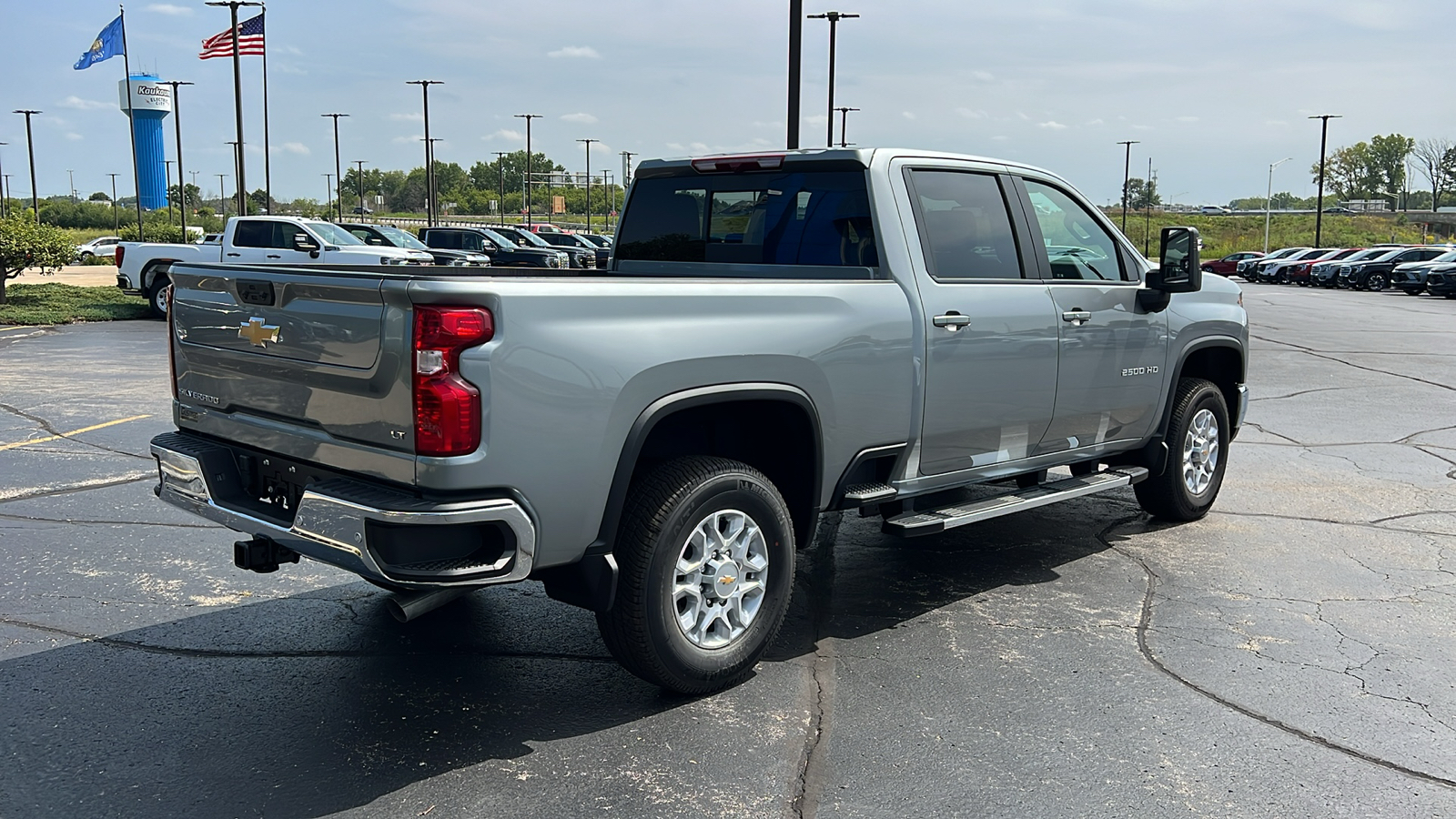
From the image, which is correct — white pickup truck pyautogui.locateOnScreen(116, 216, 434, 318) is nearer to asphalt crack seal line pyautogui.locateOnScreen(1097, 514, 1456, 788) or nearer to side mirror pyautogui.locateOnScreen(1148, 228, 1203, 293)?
side mirror pyautogui.locateOnScreen(1148, 228, 1203, 293)

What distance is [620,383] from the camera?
3879 millimetres

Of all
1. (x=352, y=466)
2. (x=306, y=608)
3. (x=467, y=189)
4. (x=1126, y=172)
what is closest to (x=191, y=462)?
(x=352, y=466)

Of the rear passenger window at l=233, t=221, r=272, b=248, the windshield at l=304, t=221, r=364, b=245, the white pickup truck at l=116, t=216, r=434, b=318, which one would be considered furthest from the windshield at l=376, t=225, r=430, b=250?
the rear passenger window at l=233, t=221, r=272, b=248

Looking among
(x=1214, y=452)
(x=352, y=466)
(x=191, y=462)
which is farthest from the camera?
(x=1214, y=452)

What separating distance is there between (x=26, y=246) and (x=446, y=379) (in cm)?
2227

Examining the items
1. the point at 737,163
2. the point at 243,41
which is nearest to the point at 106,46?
the point at 243,41

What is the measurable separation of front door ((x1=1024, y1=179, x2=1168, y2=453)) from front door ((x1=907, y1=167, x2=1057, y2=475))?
16cm

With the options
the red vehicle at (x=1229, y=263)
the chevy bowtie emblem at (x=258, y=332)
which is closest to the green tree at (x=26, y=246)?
the chevy bowtie emblem at (x=258, y=332)

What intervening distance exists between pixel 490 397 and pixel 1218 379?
5.45m

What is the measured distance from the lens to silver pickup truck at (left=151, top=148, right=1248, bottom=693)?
361 centimetres

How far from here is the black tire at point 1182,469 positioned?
22.3 feet

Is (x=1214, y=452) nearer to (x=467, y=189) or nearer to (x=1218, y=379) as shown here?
(x=1218, y=379)

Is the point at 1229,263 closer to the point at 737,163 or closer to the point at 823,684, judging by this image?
the point at 737,163

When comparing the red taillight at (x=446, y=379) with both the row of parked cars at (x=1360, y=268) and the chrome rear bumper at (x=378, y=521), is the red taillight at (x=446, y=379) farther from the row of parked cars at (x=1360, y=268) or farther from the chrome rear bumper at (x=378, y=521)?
the row of parked cars at (x=1360, y=268)
